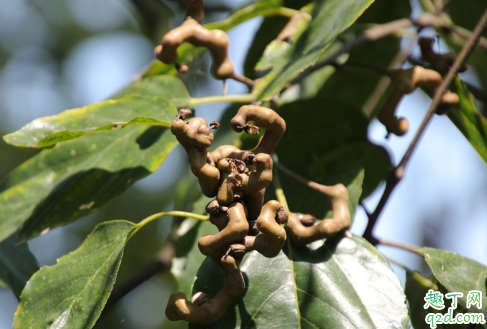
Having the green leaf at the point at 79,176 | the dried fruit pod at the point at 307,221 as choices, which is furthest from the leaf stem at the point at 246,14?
the dried fruit pod at the point at 307,221

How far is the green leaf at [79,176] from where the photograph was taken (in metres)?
1.06

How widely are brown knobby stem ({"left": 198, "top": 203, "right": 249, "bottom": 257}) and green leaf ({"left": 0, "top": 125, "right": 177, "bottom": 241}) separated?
0.33 metres

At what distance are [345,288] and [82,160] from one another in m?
0.59

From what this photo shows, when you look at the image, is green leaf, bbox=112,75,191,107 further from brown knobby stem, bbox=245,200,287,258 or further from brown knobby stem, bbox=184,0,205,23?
brown knobby stem, bbox=245,200,287,258

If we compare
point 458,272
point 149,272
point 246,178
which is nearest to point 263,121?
point 246,178

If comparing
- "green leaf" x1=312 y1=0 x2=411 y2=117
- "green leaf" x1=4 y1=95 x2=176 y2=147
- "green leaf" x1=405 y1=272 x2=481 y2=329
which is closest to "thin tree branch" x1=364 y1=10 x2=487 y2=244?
"green leaf" x1=405 y1=272 x2=481 y2=329

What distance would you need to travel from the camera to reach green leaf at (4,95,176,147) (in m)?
0.95

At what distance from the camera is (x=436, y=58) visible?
1102mm

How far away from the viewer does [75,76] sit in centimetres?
387

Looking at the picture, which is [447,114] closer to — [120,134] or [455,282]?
[455,282]

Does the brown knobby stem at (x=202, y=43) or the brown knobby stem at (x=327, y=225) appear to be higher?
A: the brown knobby stem at (x=202, y=43)

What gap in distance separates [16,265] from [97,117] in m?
0.38

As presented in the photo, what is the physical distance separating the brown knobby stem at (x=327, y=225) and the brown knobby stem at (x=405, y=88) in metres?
0.24

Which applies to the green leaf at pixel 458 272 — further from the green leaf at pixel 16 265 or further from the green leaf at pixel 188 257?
the green leaf at pixel 16 265
